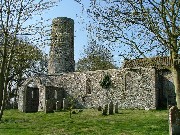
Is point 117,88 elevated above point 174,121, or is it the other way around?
point 117,88

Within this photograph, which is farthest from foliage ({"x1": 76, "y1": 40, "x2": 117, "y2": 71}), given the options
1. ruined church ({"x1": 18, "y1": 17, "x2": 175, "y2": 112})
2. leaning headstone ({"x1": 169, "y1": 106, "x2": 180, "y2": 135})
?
A: leaning headstone ({"x1": 169, "y1": 106, "x2": 180, "y2": 135})

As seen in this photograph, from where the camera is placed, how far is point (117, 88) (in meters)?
33.1

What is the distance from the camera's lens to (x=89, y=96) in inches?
1367

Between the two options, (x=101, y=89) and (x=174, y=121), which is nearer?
(x=174, y=121)

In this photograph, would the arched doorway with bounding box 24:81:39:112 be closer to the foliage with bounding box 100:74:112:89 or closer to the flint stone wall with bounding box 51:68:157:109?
the flint stone wall with bounding box 51:68:157:109

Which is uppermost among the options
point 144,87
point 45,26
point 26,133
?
point 45,26

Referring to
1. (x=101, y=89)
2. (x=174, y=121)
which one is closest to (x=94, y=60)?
(x=101, y=89)

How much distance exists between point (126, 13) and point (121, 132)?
5.22 metres

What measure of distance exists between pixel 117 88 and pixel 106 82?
145 centimetres

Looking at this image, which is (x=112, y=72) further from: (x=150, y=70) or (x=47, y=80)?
(x=47, y=80)

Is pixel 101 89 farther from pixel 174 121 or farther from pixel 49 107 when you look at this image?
pixel 174 121

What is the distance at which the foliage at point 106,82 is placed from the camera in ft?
111

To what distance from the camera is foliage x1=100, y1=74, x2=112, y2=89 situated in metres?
33.7

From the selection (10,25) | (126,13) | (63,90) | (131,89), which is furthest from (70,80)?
(126,13)
